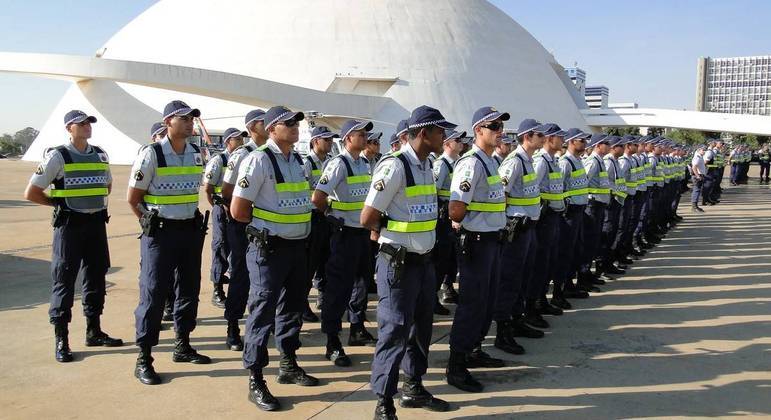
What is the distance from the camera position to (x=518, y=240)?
5.64 metres

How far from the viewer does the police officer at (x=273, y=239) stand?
14.0 ft

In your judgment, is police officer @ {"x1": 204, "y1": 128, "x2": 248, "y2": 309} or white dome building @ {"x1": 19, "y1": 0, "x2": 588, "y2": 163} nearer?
police officer @ {"x1": 204, "y1": 128, "x2": 248, "y2": 309}

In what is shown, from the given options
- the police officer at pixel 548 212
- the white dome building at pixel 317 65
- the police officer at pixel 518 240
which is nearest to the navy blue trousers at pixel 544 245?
the police officer at pixel 548 212

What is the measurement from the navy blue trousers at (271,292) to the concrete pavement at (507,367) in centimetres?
42

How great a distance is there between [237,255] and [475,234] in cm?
238

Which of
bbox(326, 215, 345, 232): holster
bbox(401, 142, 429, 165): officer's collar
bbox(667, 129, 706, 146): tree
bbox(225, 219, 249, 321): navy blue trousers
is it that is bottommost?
bbox(225, 219, 249, 321): navy blue trousers

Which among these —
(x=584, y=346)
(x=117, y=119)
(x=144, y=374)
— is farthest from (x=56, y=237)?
(x=117, y=119)

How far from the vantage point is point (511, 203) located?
5.82 metres

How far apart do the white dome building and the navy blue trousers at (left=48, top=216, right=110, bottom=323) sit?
97.4 feet

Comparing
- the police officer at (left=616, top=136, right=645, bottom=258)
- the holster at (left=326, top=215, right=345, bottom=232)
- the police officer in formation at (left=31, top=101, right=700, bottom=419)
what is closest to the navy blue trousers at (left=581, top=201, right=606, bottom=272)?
the police officer in formation at (left=31, top=101, right=700, bottom=419)

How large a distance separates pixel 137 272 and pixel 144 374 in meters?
4.26

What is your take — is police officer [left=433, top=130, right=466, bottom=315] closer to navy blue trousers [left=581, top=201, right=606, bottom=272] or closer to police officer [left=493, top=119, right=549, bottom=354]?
police officer [left=493, top=119, right=549, bottom=354]

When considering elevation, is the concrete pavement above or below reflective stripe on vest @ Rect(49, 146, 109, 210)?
below

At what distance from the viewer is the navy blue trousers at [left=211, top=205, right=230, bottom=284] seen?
22.0 feet
